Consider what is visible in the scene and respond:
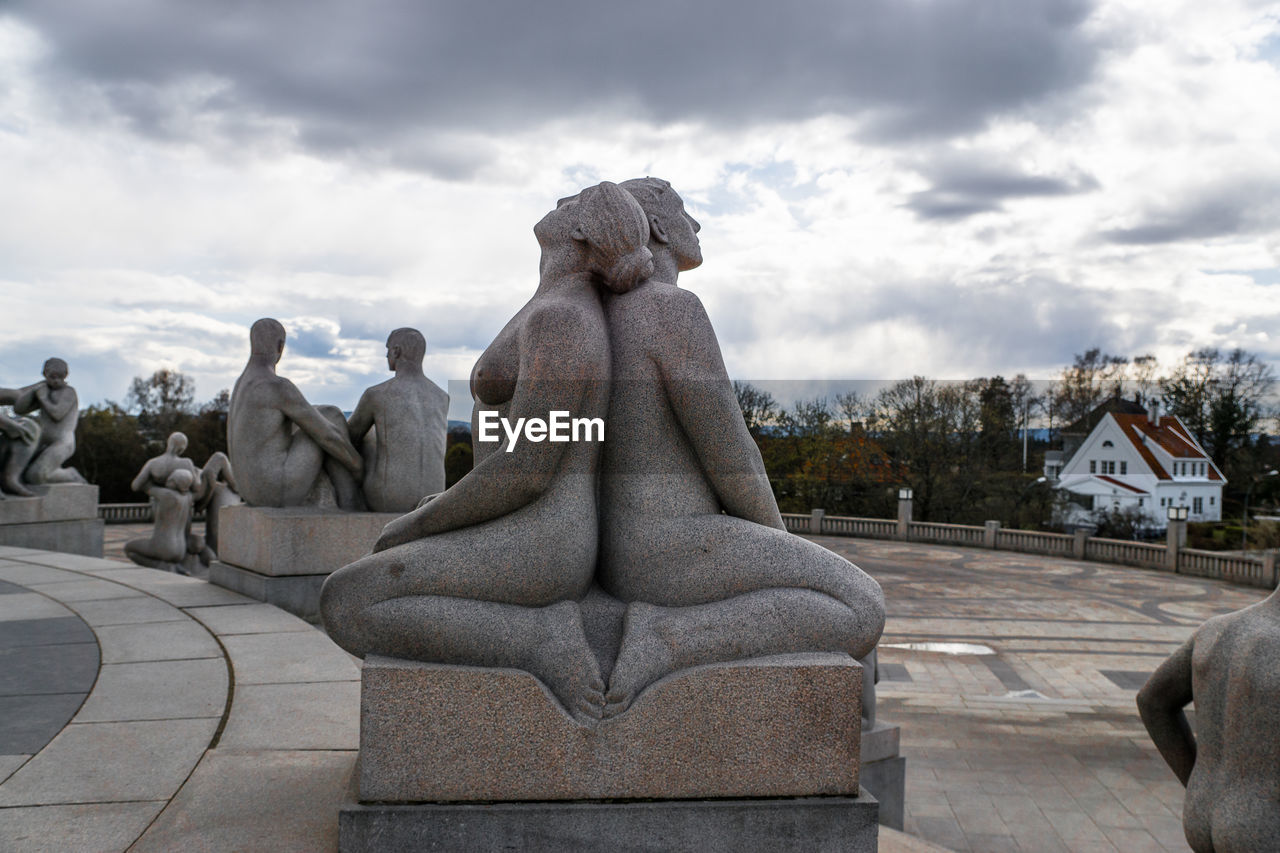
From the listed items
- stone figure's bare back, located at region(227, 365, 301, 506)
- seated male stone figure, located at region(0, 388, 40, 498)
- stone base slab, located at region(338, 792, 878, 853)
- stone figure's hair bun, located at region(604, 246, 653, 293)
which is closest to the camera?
stone base slab, located at region(338, 792, 878, 853)

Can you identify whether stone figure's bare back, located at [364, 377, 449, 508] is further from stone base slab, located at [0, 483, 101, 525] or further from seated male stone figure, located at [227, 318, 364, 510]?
stone base slab, located at [0, 483, 101, 525]

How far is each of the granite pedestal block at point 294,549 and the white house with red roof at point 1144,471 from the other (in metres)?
35.1

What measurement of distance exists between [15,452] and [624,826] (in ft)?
43.7

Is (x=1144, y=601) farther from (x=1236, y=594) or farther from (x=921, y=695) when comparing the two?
(x=921, y=695)

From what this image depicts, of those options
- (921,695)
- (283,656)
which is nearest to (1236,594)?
(921,695)

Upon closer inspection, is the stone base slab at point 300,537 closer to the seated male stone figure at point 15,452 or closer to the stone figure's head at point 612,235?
the stone figure's head at point 612,235

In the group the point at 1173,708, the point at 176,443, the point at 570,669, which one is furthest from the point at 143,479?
the point at 1173,708

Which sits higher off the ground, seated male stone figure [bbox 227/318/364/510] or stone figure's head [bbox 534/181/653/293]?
stone figure's head [bbox 534/181/653/293]

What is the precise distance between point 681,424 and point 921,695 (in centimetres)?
1057

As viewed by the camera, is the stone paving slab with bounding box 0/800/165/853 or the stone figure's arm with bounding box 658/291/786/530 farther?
the stone figure's arm with bounding box 658/291/786/530

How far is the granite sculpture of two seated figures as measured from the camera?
287 centimetres

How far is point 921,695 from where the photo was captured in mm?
12352

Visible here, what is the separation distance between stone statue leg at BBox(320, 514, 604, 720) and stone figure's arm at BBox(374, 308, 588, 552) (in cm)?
8

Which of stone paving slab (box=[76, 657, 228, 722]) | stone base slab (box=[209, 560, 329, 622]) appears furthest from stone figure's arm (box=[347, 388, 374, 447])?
stone paving slab (box=[76, 657, 228, 722])
